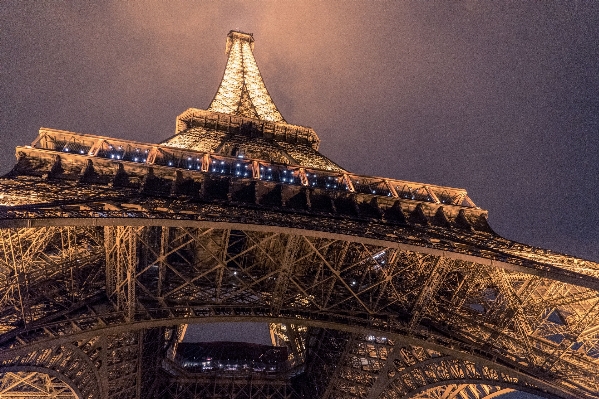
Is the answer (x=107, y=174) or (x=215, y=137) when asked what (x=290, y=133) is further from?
(x=107, y=174)

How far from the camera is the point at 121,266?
12242 millimetres

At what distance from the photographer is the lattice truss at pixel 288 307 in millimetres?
11281

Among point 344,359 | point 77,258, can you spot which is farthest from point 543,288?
point 77,258

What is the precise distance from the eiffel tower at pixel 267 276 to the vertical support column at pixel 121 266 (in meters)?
0.05

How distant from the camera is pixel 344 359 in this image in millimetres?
19094

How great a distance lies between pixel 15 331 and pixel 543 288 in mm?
14532

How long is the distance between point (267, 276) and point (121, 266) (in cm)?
415

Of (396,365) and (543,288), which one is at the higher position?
(543,288)

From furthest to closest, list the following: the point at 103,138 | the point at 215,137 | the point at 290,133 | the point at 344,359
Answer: the point at 290,133 < the point at 215,137 < the point at 344,359 < the point at 103,138

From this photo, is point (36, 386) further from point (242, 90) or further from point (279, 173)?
point (242, 90)

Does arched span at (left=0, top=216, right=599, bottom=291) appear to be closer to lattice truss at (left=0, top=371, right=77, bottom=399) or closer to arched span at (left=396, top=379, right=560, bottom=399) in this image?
arched span at (left=396, top=379, right=560, bottom=399)

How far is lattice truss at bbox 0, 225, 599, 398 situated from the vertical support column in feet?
0.12

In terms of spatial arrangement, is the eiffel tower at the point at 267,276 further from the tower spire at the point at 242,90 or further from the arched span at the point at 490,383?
the tower spire at the point at 242,90

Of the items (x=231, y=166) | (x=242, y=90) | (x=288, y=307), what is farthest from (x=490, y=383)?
(x=242, y=90)
